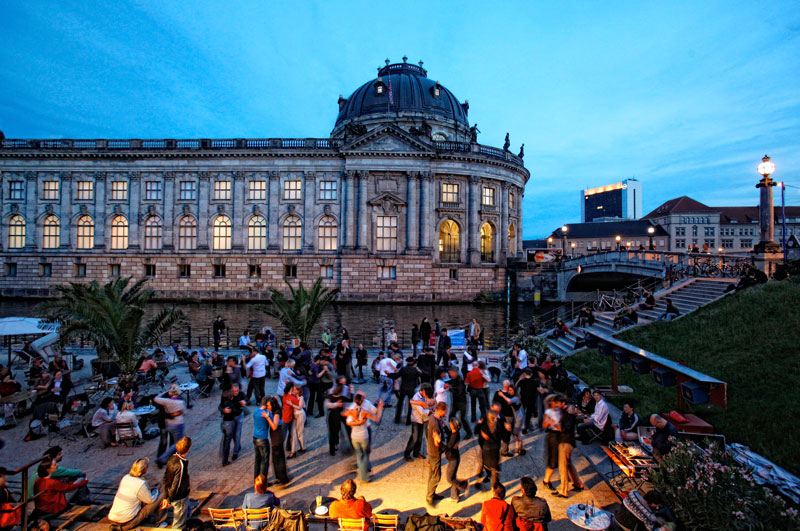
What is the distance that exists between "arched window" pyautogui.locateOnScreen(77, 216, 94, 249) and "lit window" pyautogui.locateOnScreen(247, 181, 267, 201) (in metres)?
18.3

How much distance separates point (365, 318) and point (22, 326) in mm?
22987

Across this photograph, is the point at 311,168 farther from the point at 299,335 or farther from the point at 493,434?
the point at 493,434

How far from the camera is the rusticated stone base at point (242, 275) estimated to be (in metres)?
48.0

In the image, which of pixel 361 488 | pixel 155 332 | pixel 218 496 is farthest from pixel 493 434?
pixel 155 332

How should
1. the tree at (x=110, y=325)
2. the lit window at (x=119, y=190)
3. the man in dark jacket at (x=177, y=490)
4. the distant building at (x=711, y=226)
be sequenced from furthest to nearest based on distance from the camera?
the distant building at (x=711, y=226) → the lit window at (x=119, y=190) → the tree at (x=110, y=325) → the man in dark jacket at (x=177, y=490)

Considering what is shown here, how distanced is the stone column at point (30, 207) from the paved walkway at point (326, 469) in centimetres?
4875

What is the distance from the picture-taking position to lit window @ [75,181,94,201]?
1960 inches

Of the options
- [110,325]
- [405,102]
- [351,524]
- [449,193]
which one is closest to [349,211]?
[449,193]

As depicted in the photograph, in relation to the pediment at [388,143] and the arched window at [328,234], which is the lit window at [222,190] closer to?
the arched window at [328,234]

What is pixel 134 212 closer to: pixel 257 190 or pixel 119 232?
pixel 119 232

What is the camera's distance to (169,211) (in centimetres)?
4950

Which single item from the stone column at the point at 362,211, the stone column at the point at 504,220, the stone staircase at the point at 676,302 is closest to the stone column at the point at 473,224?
the stone column at the point at 504,220

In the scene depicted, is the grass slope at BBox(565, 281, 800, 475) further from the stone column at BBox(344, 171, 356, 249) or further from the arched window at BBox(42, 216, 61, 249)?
the arched window at BBox(42, 216, 61, 249)

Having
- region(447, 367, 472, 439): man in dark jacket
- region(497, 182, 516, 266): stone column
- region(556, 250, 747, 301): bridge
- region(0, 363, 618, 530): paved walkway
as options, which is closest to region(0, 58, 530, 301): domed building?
region(497, 182, 516, 266): stone column
